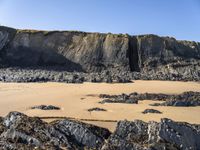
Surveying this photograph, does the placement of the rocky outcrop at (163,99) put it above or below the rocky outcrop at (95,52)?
below

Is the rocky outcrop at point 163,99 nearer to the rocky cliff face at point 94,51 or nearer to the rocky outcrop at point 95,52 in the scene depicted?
the rocky outcrop at point 95,52

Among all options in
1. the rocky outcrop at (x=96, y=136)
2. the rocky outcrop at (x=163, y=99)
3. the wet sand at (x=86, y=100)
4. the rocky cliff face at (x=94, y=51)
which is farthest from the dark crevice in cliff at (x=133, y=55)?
the rocky outcrop at (x=96, y=136)

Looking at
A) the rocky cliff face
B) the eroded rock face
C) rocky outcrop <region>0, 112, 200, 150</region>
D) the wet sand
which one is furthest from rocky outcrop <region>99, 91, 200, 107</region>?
the rocky cliff face

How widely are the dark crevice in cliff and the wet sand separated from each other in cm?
927

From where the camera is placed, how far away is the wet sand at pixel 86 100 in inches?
704

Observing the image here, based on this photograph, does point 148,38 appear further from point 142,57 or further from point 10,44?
point 10,44

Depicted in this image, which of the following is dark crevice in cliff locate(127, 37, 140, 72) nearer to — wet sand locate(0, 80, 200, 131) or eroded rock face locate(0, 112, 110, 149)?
wet sand locate(0, 80, 200, 131)

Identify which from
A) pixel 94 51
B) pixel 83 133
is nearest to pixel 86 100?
pixel 83 133

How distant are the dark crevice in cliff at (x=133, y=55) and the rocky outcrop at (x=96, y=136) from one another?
97.8 feet

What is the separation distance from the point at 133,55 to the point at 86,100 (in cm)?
2181

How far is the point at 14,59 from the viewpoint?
43094 millimetres

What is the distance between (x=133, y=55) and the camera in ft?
→ 144

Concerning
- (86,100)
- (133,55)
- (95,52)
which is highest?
(95,52)

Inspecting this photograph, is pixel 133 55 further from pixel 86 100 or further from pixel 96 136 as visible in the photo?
pixel 96 136
